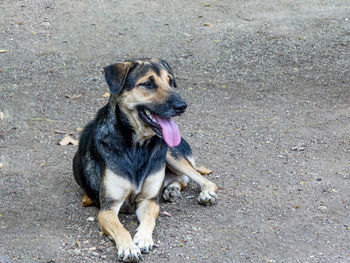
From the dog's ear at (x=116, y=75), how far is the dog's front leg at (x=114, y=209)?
3.05 feet

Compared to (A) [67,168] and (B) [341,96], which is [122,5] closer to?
(B) [341,96]

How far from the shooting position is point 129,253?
5.38 meters

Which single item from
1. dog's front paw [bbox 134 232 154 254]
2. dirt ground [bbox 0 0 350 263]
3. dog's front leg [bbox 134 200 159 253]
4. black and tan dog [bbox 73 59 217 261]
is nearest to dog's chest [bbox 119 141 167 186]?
black and tan dog [bbox 73 59 217 261]

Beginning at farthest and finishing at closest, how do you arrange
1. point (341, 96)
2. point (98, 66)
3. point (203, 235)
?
point (98, 66), point (341, 96), point (203, 235)

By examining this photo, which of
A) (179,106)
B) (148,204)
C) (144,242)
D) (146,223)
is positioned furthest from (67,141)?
(144,242)

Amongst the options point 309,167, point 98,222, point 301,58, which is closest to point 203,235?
point 98,222

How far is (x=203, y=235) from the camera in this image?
19.5 feet

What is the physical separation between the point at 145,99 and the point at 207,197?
1478 mm

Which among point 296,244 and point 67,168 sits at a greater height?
point 296,244

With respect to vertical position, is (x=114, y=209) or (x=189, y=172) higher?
(x=114, y=209)

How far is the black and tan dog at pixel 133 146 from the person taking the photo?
232 inches

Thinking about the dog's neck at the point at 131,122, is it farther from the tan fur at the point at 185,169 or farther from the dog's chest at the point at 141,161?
the tan fur at the point at 185,169

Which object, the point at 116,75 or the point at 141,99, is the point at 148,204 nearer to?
the point at 141,99

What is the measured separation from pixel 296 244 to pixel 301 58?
6392mm
